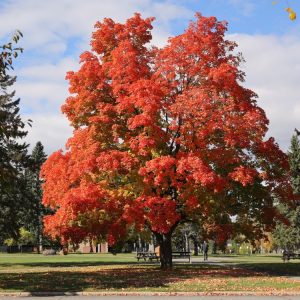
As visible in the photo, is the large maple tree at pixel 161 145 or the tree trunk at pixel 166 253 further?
the tree trunk at pixel 166 253

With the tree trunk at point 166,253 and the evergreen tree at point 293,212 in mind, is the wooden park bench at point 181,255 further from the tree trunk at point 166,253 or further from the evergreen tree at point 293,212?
the evergreen tree at point 293,212

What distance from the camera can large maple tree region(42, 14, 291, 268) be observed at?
2355 cm

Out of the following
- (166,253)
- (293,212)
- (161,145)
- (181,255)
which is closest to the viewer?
(161,145)

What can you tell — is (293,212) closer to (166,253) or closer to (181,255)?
(181,255)

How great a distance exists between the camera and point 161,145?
25.1m

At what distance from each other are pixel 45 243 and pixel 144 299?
69.7 meters

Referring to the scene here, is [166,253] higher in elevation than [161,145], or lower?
lower

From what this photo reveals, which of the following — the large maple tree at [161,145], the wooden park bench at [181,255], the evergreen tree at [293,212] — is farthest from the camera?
the evergreen tree at [293,212]

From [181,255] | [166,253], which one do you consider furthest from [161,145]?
[181,255]

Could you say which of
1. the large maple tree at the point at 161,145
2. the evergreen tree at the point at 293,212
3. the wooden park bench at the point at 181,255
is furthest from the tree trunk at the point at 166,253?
the evergreen tree at the point at 293,212

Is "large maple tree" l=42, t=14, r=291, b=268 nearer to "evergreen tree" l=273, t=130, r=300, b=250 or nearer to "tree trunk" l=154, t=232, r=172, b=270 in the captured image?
"tree trunk" l=154, t=232, r=172, b=270

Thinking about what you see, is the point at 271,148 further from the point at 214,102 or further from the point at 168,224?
the point at 168,224

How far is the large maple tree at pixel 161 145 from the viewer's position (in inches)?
927

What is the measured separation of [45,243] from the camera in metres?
81.1
